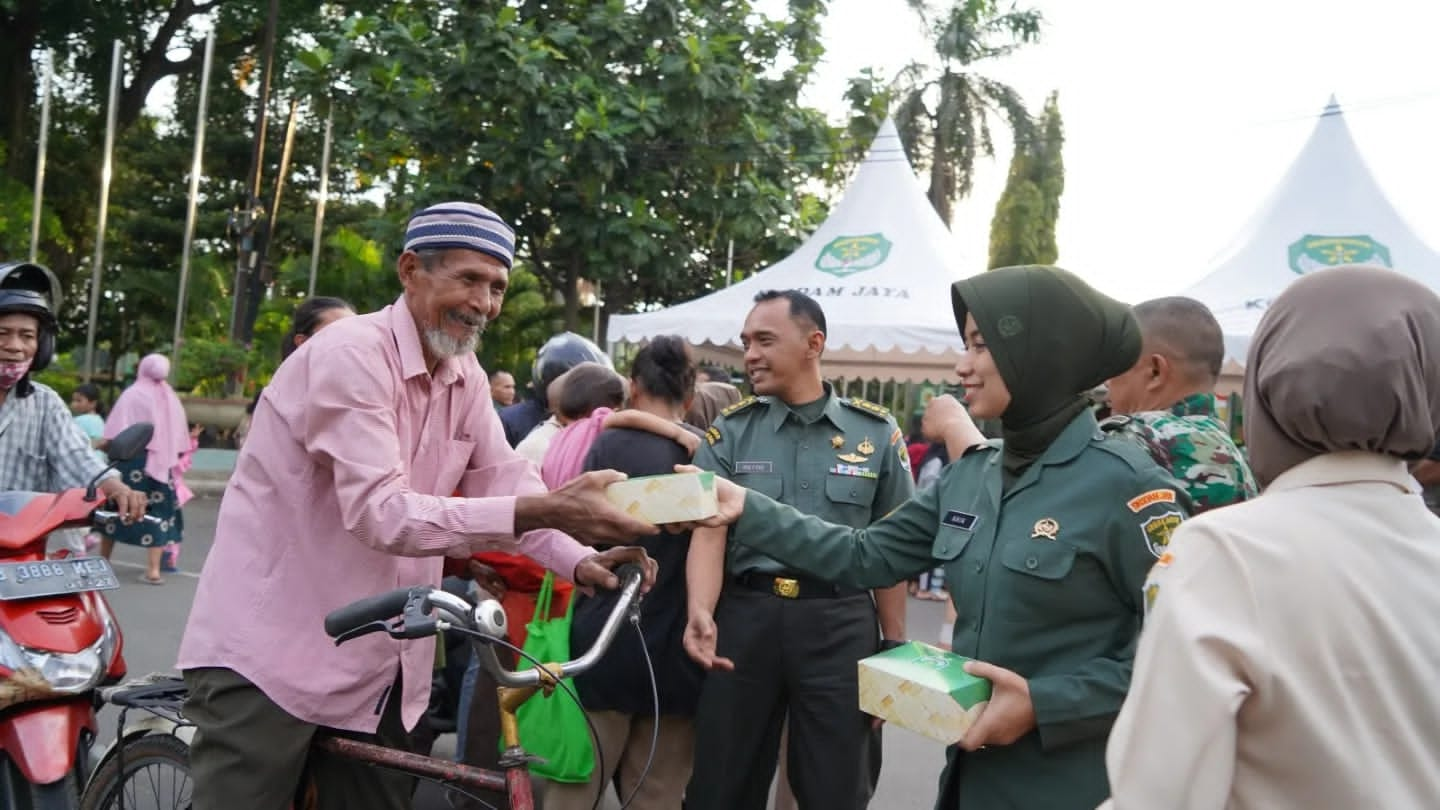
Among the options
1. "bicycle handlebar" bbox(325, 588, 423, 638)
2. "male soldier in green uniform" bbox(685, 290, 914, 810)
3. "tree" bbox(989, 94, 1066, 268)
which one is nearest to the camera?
"bicycle handlebar" bbox(325, 588, 423, 638)

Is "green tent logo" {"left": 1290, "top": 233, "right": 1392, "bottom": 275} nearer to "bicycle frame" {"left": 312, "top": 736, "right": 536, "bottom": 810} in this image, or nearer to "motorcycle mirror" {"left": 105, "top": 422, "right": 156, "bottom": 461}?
"motorcycle mirror" {"left": 105, "top": 422, "right": 156, "bottom": 461}

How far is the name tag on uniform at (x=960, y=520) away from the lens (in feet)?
8.23

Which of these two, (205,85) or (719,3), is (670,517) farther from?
(205,85)

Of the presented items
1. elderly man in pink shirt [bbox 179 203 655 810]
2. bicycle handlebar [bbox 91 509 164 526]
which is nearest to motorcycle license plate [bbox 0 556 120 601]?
bicycle handlebar [bbox 91 509 164 526]

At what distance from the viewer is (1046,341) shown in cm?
239

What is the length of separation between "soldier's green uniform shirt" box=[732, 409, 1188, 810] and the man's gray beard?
45.8 inches

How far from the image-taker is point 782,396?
4.06 metres

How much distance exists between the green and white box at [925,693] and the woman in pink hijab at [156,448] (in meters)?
8.40

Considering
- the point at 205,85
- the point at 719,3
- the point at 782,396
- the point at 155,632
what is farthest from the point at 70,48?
the point at 782,396

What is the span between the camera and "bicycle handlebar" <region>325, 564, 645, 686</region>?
7.14 ft

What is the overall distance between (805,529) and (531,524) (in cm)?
68

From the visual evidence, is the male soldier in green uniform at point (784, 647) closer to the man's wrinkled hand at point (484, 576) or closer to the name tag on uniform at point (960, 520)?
the man's wrinkled hand at point (484, 576)

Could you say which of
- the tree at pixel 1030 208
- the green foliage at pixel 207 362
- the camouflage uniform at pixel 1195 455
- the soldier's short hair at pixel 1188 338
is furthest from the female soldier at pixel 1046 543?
the tree at pixel 1030 208

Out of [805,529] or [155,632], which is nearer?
[805,529]
